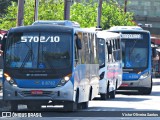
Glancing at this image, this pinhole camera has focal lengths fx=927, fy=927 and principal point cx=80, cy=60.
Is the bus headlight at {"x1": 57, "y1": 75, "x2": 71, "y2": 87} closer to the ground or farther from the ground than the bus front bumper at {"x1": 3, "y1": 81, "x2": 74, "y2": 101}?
farther from the ground

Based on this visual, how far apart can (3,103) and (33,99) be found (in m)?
3.42

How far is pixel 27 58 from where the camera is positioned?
27.4m

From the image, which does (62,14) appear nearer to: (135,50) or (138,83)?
(135,50)

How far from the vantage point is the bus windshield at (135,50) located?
44.9 metres

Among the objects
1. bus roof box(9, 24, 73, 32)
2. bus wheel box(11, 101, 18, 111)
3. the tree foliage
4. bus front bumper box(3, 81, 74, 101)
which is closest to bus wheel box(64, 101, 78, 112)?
bus front bumper box(3, 81, 74, 101)

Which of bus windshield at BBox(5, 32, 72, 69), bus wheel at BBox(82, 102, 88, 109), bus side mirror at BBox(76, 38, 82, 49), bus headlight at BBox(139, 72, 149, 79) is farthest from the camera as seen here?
bus headlight at BBox(139, 72, 149, 79)

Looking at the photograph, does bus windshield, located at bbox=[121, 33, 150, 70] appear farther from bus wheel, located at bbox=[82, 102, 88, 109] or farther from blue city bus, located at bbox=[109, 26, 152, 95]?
bus wheel, located at bbox=[82, 102, 88, 109]

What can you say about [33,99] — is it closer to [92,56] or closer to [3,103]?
[3,103]

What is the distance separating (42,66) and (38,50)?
514 millimetres

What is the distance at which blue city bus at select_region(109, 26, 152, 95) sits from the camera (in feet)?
147

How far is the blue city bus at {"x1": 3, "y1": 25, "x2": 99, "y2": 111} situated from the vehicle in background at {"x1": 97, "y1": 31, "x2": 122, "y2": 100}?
9667 millimetres

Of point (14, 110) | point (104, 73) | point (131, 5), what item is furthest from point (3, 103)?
point (131, 5)

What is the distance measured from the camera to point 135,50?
45.0 meters

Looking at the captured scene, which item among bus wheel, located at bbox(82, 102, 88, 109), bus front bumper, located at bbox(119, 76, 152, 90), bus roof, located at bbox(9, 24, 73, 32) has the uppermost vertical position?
bus roof, located at bbox(9, 24, 73, 32)
